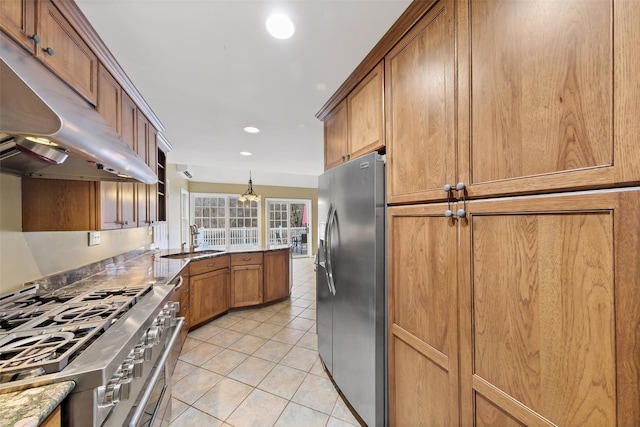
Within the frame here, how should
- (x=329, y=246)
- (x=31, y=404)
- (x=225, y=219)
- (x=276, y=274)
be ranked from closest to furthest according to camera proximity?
1. (x=31, y=404)
2. (x=329, y=246)
3. (x=276, y=274)
4. (x=225, y=219)

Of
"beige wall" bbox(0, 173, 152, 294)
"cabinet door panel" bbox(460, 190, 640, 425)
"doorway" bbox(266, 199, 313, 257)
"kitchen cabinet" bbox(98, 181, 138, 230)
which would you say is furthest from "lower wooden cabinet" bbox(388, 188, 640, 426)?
"doorway" bbox(266, 199, 313, 257)

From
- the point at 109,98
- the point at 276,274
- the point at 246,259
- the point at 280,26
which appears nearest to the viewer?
the point at 280,26

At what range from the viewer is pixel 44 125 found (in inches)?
29.2

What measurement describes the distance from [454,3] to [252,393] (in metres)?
2.63

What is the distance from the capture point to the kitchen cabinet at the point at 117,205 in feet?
5.61

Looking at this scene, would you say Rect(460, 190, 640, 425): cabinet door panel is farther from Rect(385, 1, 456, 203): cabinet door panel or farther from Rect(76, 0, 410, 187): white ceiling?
Rect(76, 0, 410, 187): white ceiling

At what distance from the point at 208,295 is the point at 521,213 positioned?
10.7ft

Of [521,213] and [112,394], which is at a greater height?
[521,213]

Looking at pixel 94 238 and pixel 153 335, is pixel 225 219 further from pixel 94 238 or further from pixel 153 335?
pixel 153 335

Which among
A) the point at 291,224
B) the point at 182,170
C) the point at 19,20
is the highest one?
the point at 182,170

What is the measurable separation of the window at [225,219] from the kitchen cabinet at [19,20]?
5.84 meters

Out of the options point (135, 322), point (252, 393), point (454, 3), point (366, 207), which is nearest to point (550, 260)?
point (366, 207)

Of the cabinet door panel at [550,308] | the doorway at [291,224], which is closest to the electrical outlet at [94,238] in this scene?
the cabinet door panel at [550,308]

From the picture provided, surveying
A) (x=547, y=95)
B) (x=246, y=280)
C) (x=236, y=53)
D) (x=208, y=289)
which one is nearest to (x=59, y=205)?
(x=236, y=53)
